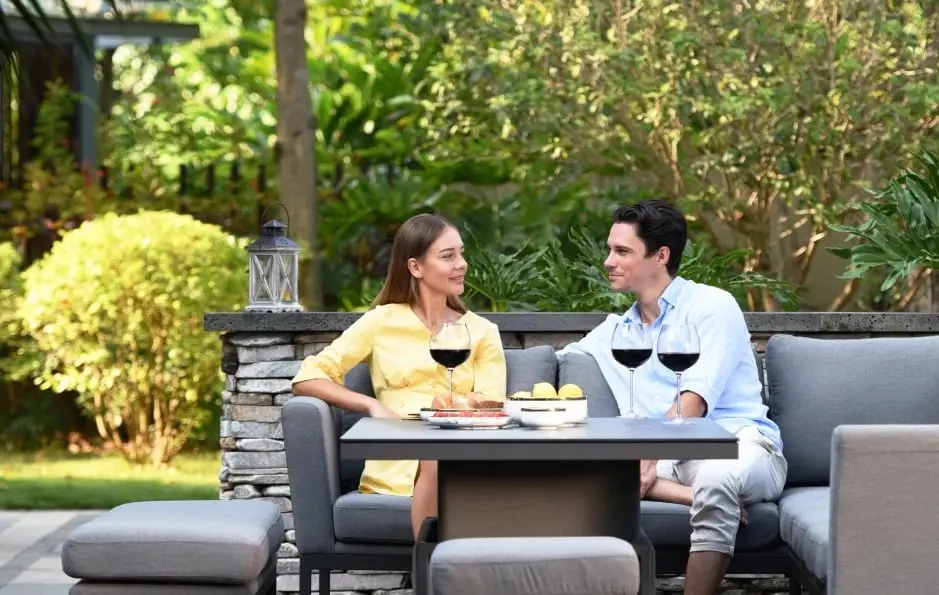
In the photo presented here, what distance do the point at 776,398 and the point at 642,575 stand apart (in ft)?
4.25

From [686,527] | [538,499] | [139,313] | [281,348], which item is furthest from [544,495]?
[139,313]

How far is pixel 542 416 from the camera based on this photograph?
12.8 ft

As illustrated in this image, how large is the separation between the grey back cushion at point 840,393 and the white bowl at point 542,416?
4.53 feet

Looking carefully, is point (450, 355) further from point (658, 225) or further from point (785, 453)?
point (785, 453)

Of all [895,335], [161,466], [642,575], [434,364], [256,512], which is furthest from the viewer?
[161,466]

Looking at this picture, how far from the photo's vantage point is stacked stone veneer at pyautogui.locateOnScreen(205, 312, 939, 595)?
18.3 ft

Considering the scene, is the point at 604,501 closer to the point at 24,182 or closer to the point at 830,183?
the point at 830,183

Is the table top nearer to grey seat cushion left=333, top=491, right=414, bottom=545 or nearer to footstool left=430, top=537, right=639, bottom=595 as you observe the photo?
footstool left=430, top=537, right=639, bottom=595

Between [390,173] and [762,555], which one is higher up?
[390,173]

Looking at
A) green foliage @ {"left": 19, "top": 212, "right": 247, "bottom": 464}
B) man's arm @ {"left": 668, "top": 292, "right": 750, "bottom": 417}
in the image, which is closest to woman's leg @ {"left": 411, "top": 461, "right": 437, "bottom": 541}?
man's arm @ {"left": 668, "top": 292, "right": 750, "bottom": 417}

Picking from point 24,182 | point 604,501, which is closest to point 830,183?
point 604,501

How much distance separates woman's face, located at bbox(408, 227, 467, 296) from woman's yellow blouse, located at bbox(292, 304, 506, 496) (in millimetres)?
150

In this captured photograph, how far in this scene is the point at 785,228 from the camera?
9984 mm

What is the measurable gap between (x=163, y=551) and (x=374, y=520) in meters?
0.76
